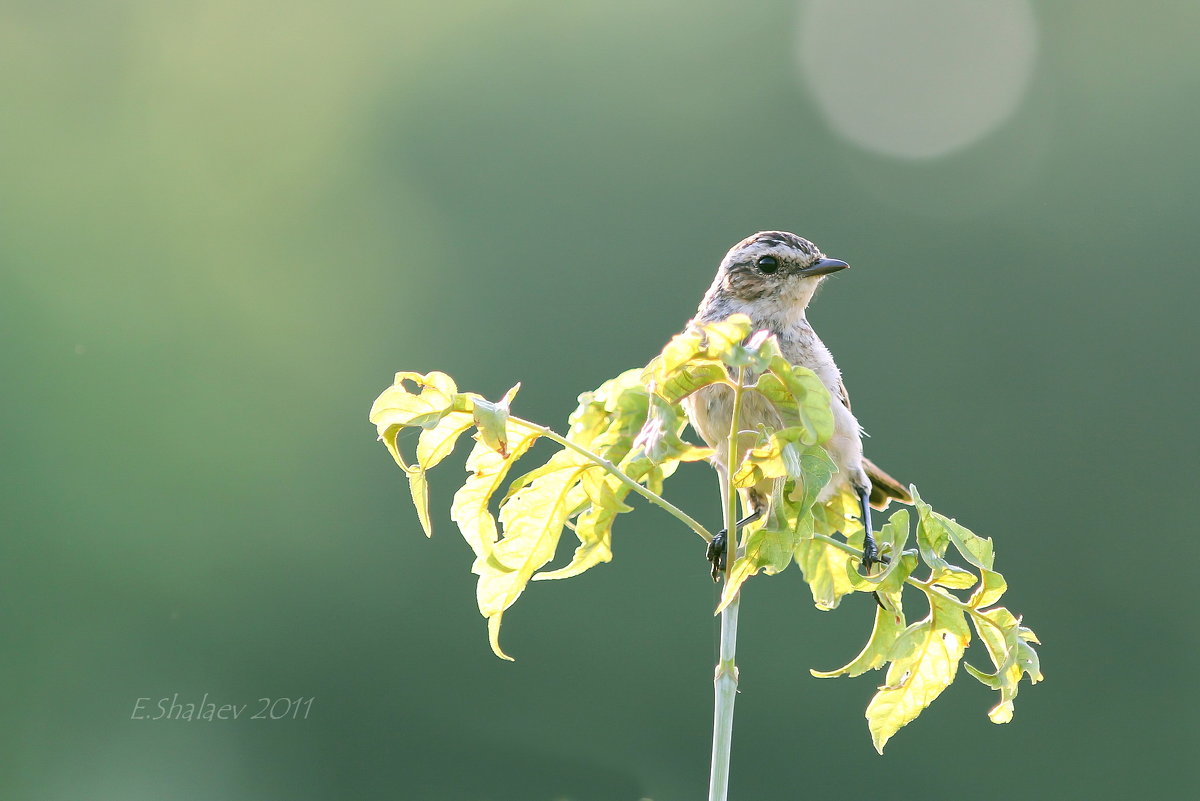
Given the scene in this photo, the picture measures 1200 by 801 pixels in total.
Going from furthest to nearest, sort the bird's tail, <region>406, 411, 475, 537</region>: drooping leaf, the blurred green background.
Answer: the blurred green background → the bird's tail → <region>406, 411, 475, 537</region>: drooping leaf

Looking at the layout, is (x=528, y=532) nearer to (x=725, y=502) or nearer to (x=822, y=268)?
(x=725, y=502)

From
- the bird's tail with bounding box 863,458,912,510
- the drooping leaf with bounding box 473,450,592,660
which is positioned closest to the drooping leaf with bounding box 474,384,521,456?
the drooping leaf with bounding box 473,450,592,660

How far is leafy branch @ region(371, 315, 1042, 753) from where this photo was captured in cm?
176

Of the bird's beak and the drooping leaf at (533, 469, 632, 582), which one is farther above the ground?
the bird's beak

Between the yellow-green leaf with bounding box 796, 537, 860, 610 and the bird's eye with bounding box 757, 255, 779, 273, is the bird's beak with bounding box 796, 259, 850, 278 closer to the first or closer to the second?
the bird's eye with bounding box 757, 255, 779, 273

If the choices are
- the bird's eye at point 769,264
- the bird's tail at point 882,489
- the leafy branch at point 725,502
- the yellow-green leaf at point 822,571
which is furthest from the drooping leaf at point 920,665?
the bird's eye at point 769,264

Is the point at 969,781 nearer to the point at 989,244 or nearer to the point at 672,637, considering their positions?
the point at 672,637

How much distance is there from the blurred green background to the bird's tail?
7454 mm

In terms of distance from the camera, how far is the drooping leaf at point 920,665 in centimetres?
192

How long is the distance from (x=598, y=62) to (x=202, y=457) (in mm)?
10306

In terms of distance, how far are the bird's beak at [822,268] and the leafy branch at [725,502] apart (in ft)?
6.45

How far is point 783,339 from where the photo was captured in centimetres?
381

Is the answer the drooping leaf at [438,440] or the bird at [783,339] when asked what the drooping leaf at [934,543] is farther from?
the bird at [783,339]

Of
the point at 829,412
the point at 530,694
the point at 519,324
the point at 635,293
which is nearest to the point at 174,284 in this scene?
the point at 519,324
